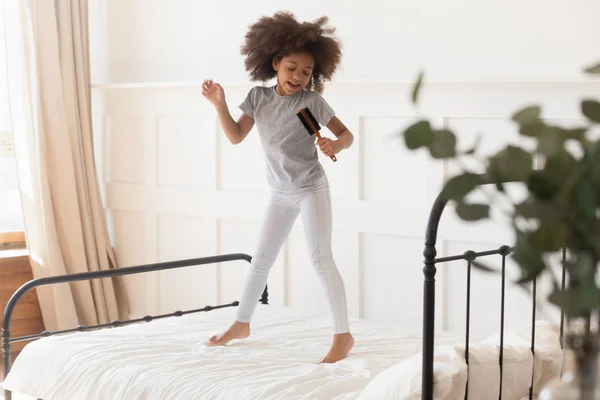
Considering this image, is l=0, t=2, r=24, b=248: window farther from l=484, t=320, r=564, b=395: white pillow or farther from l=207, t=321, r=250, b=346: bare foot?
l=484, t=320, r=564, b=395: white pillow

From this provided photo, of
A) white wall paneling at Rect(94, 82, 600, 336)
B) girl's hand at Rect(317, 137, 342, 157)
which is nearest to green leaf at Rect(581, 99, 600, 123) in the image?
girl's hand at Rect(317, 137, 342, 157)

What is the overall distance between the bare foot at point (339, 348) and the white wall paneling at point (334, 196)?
660 mm

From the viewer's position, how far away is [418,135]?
0.90 m

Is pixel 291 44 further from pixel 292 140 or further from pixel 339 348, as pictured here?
pixel 339 348

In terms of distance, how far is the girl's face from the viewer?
267 centimetres

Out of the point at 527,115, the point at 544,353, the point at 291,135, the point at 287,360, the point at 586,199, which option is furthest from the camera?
the point at 291,135

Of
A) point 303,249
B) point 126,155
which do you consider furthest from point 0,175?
point 303,249

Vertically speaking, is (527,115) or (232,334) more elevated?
(527,115)

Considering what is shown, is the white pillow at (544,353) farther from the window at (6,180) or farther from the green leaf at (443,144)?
the window at (6,180)

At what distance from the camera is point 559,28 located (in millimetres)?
2949

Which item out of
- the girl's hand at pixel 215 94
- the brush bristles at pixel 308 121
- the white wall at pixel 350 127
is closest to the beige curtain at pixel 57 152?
the white wall at pixel 350 127

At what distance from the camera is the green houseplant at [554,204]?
0.81 meters

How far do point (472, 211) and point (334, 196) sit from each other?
106 inches

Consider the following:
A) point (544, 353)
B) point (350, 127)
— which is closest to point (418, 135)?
point (544, 353)
